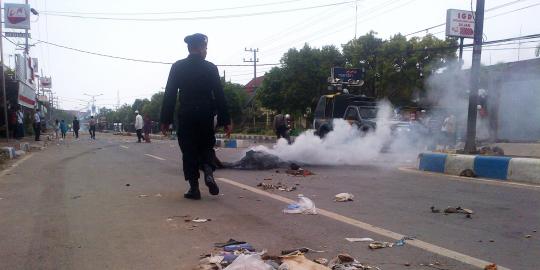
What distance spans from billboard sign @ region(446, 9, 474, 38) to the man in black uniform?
24103 mm

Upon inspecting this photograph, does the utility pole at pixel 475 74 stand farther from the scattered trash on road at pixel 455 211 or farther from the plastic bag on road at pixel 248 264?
the plastic bag on road at pixel 248 264

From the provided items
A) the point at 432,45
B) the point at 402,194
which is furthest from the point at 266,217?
the point at 432,45

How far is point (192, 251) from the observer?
11.7 feet

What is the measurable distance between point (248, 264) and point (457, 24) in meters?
27.9

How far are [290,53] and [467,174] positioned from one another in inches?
1276

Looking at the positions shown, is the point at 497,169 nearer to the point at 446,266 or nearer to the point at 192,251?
the point at 446,266

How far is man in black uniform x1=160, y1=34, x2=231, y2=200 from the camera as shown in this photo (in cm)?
578

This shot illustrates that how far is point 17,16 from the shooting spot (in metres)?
34.1

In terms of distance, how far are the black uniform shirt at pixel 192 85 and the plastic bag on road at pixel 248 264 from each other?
3046mm

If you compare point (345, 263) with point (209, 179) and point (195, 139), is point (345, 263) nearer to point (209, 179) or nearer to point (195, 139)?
point (209, 179)

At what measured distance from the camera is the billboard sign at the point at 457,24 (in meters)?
27.1

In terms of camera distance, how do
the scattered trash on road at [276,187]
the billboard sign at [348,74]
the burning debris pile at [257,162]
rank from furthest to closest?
the billboard sign at [348,74] < the burning debris pile at [257,162] < the scattered trash on road at [276,187]

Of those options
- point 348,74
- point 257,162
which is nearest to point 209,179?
point 257,162

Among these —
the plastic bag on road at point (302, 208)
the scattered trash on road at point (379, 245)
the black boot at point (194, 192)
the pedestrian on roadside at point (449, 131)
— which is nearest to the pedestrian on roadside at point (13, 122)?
the pedestrian on roadside at point (449, 131)
